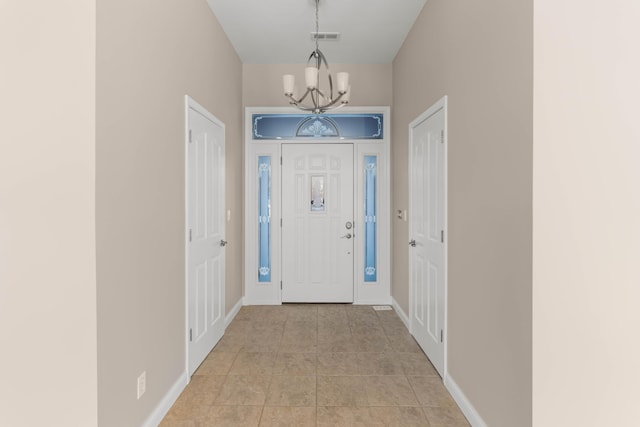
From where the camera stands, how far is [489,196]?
6.51ft

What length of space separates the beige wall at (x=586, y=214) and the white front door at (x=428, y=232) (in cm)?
112

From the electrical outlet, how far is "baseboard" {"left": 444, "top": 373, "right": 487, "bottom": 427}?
1.84 m

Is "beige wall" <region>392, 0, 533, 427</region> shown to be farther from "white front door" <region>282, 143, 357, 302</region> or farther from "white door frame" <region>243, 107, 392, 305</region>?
"white front door" <region>282, 143, 357, 302</region>

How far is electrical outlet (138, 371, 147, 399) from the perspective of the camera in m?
1.97

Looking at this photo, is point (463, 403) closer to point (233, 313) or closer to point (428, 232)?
point (428, 232)

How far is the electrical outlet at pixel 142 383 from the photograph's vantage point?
1.97m

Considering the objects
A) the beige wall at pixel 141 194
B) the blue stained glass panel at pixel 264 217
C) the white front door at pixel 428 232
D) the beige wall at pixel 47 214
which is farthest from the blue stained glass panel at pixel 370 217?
the beige wall at pixel 47 214

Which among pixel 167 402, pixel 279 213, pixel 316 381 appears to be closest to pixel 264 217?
pixel 279 213

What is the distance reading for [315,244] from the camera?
184 inches

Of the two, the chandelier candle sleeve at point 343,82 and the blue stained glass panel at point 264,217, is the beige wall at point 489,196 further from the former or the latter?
the blue stained glass panel at point 264,217

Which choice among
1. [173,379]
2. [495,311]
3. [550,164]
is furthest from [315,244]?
[550,164]

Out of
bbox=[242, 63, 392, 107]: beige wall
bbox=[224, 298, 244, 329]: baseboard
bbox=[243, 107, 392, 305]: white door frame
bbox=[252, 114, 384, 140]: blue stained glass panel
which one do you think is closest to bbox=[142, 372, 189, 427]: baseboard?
bbox=[224, 298, 244, 329]: baseboard

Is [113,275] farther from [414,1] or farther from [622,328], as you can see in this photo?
[414,1]

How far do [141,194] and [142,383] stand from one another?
3.32ft
